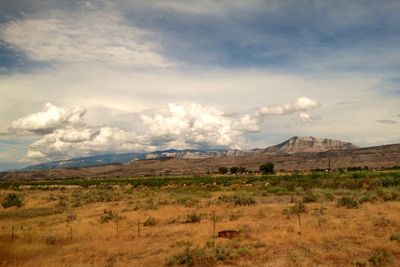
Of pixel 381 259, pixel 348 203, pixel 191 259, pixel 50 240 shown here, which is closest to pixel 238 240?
pixel 191 259

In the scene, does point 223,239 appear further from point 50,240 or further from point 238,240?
point 50,240

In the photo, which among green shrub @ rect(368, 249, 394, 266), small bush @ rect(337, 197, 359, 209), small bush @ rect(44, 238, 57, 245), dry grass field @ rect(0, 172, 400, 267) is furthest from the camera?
small bush @ rect(337, 197, 359, 209)

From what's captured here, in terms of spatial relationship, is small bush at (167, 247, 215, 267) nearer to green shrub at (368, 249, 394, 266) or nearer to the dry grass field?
the dry grass field

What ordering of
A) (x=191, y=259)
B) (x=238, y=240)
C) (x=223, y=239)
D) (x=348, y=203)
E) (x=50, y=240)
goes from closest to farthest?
(x=191, y=259)
(x=238, y=240)
(x=223, y=239)
(x=50, y=240)
(x=348, y=203)

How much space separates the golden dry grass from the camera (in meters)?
15.9

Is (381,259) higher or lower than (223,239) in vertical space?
higher

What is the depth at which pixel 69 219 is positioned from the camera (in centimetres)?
3094

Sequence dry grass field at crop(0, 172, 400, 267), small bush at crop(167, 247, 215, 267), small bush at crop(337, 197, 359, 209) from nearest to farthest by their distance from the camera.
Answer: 1. small bush at crop(167, 247, 215, 267)
2. dry grass field at crop(0, 172, 400, 267)
3. small bush at crop(337, 197, 359, 209)

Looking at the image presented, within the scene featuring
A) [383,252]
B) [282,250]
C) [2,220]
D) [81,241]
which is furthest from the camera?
[2,220]

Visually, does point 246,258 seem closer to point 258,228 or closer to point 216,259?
point 216,259

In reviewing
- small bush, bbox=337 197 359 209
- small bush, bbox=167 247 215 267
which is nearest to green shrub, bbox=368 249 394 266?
small bush, bbox=167 247 215 267

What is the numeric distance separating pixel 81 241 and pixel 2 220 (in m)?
16.9

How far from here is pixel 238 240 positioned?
19062 millimetres

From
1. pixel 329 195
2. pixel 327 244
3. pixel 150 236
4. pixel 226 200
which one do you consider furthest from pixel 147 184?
pixel 327 244
